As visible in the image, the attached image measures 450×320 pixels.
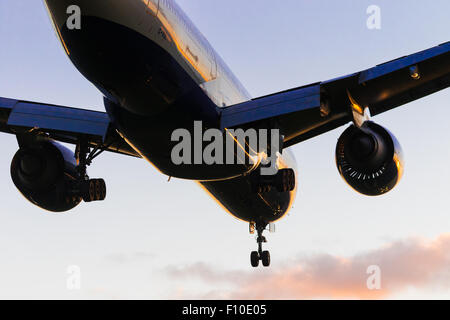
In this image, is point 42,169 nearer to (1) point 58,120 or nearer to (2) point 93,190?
(2) point 93,190

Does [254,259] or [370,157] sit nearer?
[370,157]

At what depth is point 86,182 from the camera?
18.0 meters

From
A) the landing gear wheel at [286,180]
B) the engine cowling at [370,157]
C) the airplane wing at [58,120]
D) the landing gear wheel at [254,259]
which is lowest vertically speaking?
the landing gear wheel at [254,259]

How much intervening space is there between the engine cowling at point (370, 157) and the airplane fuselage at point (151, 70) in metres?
2.64

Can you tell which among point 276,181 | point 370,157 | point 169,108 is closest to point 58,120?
point 169,108

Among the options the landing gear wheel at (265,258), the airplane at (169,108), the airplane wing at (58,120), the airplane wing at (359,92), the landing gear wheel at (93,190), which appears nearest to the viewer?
the airplane at (169,108)

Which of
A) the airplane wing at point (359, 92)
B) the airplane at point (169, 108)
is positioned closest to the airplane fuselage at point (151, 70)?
the airplane at point (169, 108)

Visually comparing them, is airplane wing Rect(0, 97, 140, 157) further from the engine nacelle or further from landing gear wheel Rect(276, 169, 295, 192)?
landing gear wheel Rect(276, 169, 295, 192)

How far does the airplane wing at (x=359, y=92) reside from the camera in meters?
15.9

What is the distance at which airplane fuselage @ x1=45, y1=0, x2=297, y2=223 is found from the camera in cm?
1370

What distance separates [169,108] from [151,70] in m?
1.30

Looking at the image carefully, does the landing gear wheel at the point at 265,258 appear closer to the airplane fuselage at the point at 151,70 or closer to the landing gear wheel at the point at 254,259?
the landing gear wheel at the point at 254,259

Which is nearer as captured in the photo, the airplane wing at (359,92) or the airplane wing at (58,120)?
the airplane wing at (359,92)
